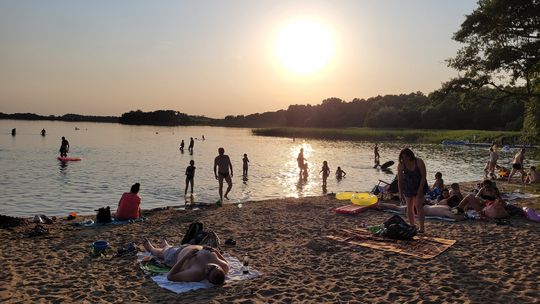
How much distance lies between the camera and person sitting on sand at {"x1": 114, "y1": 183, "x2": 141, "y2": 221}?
11625mm

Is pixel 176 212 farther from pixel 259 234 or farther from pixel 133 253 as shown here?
pixel 133 253

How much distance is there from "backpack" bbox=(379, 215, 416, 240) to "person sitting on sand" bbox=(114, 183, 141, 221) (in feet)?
21.7

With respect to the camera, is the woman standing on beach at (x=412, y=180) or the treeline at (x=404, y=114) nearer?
the woman standing on beach at (x=412, y=180)

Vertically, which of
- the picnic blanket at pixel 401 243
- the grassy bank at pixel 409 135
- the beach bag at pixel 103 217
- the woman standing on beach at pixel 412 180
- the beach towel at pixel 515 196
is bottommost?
the beach bag at pixel 103 217

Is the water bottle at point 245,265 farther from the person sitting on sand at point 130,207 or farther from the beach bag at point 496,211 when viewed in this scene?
the beach bag at point 496,211

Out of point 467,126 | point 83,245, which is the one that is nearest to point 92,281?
point 83,245

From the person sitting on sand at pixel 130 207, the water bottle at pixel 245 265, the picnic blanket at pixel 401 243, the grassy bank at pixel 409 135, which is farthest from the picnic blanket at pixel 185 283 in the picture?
the grassy bank at pixel 409 135

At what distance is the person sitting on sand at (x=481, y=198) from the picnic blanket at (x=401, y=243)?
3.46 meters

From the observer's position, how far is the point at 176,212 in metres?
13.4

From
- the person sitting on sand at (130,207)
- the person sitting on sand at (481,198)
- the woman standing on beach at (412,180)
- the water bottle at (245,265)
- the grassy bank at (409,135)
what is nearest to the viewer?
the water bottle at (245,265)

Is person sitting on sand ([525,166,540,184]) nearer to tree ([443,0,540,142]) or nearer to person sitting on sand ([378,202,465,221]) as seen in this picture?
tree ([443,0,540,142])

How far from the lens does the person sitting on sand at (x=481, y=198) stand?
12.1 meters

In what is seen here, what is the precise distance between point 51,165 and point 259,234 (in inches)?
977

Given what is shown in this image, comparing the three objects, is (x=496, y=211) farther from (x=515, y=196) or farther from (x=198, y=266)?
(x=198, y=266)
